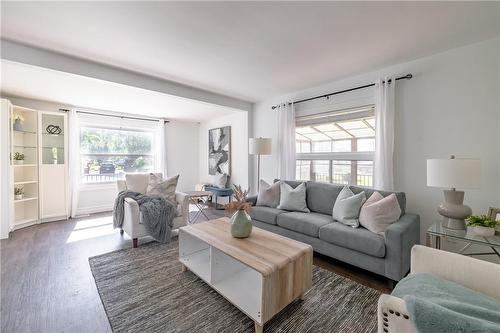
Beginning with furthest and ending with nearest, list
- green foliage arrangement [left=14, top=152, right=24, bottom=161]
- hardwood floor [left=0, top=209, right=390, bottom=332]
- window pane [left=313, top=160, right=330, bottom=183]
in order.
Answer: green foliage arrangement [left=14, top=152, right=24, bottom=161] → window pane [left=313, top=160, right=330, bottom=183] → hardwood floor [left=0, top=209, right=390, bottom=332]

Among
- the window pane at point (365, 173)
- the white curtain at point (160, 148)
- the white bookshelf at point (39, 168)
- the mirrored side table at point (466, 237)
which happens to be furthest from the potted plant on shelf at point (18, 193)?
the mirrored side table at point (466, 237)

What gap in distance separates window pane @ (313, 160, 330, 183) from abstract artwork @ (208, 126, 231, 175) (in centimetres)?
224

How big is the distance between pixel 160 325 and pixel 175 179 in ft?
7.37

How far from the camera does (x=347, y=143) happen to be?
3227 mm

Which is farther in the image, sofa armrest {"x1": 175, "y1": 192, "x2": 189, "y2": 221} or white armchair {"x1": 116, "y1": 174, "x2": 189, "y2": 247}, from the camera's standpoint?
sofa armrest {"x1": 175, "y1": 192, "x2": 189, "y2": 221}

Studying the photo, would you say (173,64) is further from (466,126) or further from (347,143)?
(466,126)

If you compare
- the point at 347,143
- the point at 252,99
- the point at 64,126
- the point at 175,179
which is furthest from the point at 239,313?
the point at 64,126

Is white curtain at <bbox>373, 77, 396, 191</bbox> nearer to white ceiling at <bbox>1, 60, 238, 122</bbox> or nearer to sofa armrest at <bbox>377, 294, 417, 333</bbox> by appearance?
sofa armrest at <bbox>377, 294, 417, 333</bbox>

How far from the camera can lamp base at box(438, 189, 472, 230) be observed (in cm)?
188

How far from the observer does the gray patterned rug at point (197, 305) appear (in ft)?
4.94

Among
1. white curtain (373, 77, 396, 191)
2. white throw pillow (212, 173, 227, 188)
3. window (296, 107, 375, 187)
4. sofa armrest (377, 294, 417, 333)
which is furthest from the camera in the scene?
white throw pillow (212, 173, 227, 188)

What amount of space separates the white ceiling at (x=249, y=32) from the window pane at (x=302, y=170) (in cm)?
158

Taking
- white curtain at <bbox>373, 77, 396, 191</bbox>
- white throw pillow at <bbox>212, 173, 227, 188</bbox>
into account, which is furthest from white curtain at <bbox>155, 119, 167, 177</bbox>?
white curtain at <bbox>373, 77, 396, 191</bbox>

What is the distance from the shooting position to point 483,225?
5.71 feet
